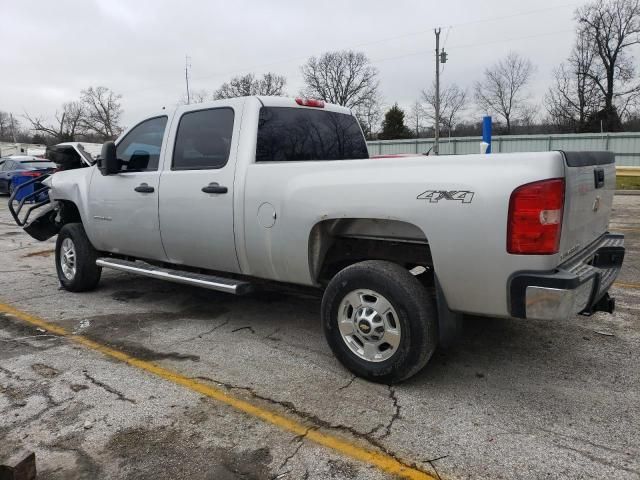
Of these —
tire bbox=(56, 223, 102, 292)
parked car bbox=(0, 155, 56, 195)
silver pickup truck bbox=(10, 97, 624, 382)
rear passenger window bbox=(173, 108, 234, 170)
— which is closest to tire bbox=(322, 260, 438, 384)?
silver pickup truck bbox=(10, 97, 624, 382)

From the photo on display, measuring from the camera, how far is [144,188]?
485cm

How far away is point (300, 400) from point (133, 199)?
2.78 meters

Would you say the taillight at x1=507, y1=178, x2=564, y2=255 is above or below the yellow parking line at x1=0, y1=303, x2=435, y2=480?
above

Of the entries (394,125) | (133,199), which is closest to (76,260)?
(133,199)

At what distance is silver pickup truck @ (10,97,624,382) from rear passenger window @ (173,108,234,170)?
1cm

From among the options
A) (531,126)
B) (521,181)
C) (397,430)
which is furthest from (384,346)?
(531,126)

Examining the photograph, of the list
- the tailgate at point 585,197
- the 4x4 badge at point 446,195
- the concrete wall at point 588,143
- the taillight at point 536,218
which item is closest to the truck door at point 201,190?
the 4x4 badge at point 446,195

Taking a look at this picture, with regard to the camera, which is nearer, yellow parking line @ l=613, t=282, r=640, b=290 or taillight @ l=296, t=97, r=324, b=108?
taillight @ l=296, t=97, r=324, b=108

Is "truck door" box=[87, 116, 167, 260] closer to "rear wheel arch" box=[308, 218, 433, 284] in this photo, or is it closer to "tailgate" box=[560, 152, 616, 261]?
"rear wheel arch" box=[308, 218, 433, 284]

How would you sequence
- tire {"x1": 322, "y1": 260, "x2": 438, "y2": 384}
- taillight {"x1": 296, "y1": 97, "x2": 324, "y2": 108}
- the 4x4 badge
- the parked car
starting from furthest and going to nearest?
1. the parked car
2. taillight {"x1": 296, "y1": 97, "x2": 324, "y2": 108}
3. tire {"x1": 322, "y1": 260, "x2": 438, "y2": 384}
4. the 4x4 badge

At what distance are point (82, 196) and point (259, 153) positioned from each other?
2597 millimetres

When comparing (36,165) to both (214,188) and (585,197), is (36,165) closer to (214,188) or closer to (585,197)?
(214,188)

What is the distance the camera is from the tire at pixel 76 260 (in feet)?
19.1

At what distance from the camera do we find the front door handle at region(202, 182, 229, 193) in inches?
163
